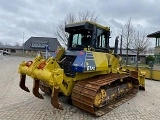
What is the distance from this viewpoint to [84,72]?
5598mm

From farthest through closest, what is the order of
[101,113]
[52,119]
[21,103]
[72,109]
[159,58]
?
1. [159,58]
2. [21,103]
3. [72,109]
4. [101,113]
5. [52,119]

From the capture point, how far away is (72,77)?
593 centimetres

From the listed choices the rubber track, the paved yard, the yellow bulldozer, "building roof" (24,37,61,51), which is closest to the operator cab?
the yellow bulldozer

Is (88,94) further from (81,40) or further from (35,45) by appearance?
(35,45)

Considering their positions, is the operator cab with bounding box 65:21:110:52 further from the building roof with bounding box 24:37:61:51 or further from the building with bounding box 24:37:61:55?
the building with bounding box 24:37:61:55

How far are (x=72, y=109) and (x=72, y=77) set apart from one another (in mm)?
1041

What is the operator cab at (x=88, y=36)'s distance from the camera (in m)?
6.41

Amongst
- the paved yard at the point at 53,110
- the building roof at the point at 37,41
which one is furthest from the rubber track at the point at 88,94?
the building roof at the point at 37,41

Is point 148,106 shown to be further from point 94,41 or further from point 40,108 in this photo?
point 40,108

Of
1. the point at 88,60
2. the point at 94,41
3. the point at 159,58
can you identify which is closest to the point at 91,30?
the point at 94,41

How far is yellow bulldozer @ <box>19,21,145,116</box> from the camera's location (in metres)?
5.28

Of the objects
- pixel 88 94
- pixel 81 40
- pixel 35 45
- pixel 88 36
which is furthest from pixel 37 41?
pixel 88 94

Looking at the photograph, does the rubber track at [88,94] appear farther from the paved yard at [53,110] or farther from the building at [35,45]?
the building at [35,45]

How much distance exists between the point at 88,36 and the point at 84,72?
152cm
